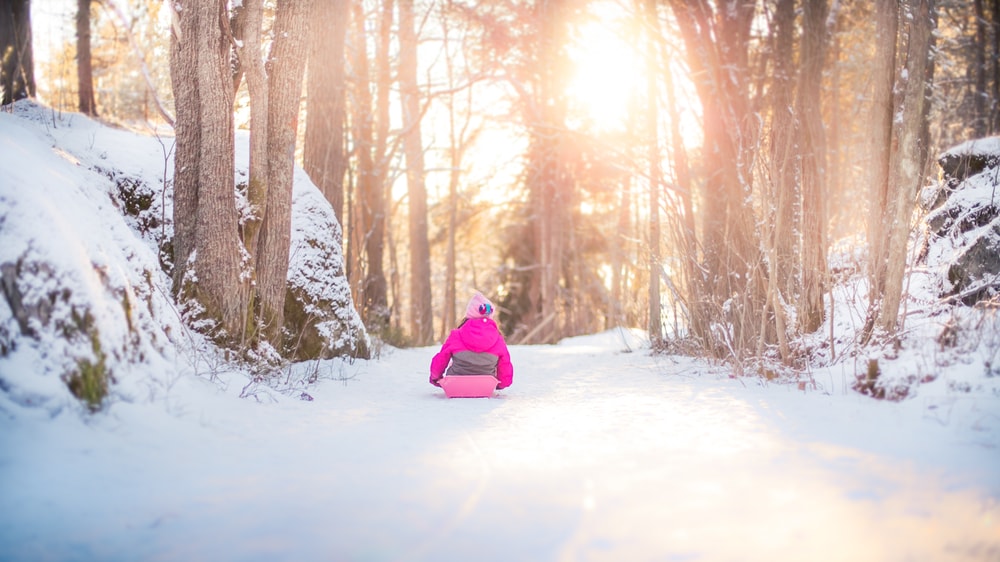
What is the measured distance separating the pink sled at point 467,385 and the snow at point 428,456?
429 mm

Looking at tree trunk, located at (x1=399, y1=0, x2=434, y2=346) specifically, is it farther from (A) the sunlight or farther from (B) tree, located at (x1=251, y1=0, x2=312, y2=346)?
(B) tree, located at (x1=251, y1=0, x2=312, y2=346)

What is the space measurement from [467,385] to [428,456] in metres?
2.50

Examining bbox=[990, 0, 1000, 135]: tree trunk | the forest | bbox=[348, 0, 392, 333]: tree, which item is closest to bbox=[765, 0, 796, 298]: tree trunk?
the forest

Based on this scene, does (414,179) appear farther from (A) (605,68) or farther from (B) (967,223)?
(B) (967,223)

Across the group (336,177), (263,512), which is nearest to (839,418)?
(263,512)

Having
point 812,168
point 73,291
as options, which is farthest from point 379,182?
point 73,291

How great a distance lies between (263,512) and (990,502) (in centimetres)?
315

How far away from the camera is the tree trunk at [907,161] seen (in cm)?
542

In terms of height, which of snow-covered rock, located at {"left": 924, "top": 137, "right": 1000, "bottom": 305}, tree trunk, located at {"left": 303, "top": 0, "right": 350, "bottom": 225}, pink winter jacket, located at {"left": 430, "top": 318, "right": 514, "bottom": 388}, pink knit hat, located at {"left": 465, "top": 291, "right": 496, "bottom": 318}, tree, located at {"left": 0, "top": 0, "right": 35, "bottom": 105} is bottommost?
pink winter jacket, located at {"left": 430, "top": 318, "right": 514, "bottom": 388}

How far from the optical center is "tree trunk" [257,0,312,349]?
263 inches

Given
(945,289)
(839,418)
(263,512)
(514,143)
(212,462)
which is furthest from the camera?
(514,143)

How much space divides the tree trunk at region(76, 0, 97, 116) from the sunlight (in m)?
9.91

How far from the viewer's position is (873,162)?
22.0 feet

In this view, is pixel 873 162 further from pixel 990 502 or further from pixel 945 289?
pixel 990 502
